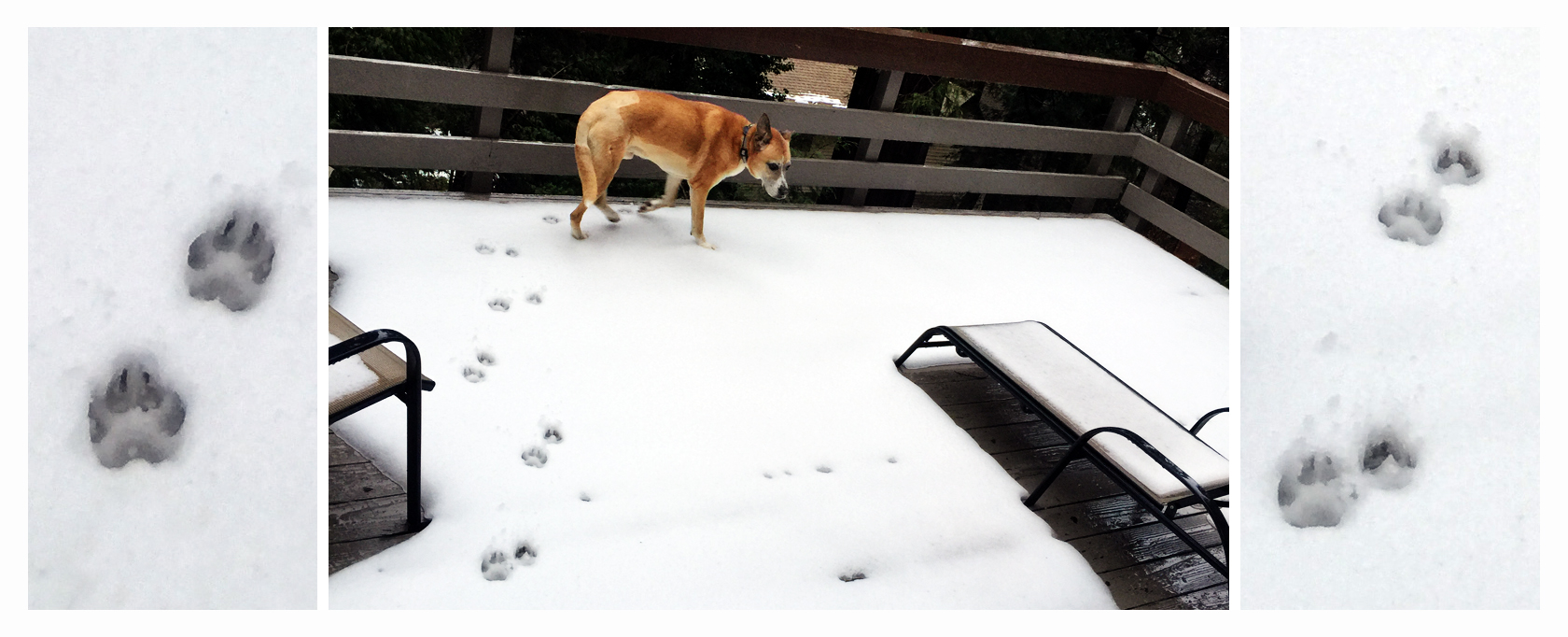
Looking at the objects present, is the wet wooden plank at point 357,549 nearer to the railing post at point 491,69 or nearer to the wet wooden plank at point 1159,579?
the wet wooden plank at point 1159,579

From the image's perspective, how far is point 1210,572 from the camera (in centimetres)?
224

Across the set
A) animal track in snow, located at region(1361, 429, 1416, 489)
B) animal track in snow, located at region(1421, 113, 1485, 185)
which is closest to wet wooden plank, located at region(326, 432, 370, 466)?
animal track in snow, located at region(1361, 429, 1416, 489)

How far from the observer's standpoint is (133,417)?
83 centimetres

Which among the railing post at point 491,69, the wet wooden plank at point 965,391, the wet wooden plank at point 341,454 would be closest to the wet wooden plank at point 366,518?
Answer: the wet wooden plank at point 341,454

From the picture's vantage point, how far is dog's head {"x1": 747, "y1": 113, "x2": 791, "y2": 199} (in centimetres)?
315

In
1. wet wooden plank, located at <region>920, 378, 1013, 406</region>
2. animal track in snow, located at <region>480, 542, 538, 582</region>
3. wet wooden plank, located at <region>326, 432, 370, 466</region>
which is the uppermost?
animal track in snow, located at <region>480, 542, 538, 582</region>

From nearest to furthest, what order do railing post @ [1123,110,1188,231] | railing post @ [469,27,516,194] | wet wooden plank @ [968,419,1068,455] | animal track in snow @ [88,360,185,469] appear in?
animal track in snow @ [88,360,185,469] → wet wooden plank @ [968,419,1068,455] → railing post @ [469,27,516,194] → railing post @ [1123,110,1188,231]

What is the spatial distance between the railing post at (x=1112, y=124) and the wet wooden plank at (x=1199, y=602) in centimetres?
335

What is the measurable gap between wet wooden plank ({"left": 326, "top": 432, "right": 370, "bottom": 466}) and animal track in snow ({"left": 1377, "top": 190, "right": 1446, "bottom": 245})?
1970mm

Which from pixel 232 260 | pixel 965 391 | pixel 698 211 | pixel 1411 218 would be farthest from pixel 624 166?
pixel 1411 218

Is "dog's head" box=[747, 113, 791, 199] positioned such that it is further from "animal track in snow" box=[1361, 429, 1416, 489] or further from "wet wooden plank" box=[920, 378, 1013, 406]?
"animal track in snow" box=[1361, 429, 1416, 489]

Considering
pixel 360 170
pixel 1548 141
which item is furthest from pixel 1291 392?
pixel 360 170

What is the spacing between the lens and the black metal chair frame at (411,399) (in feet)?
5.07

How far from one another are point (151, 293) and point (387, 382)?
818mm
